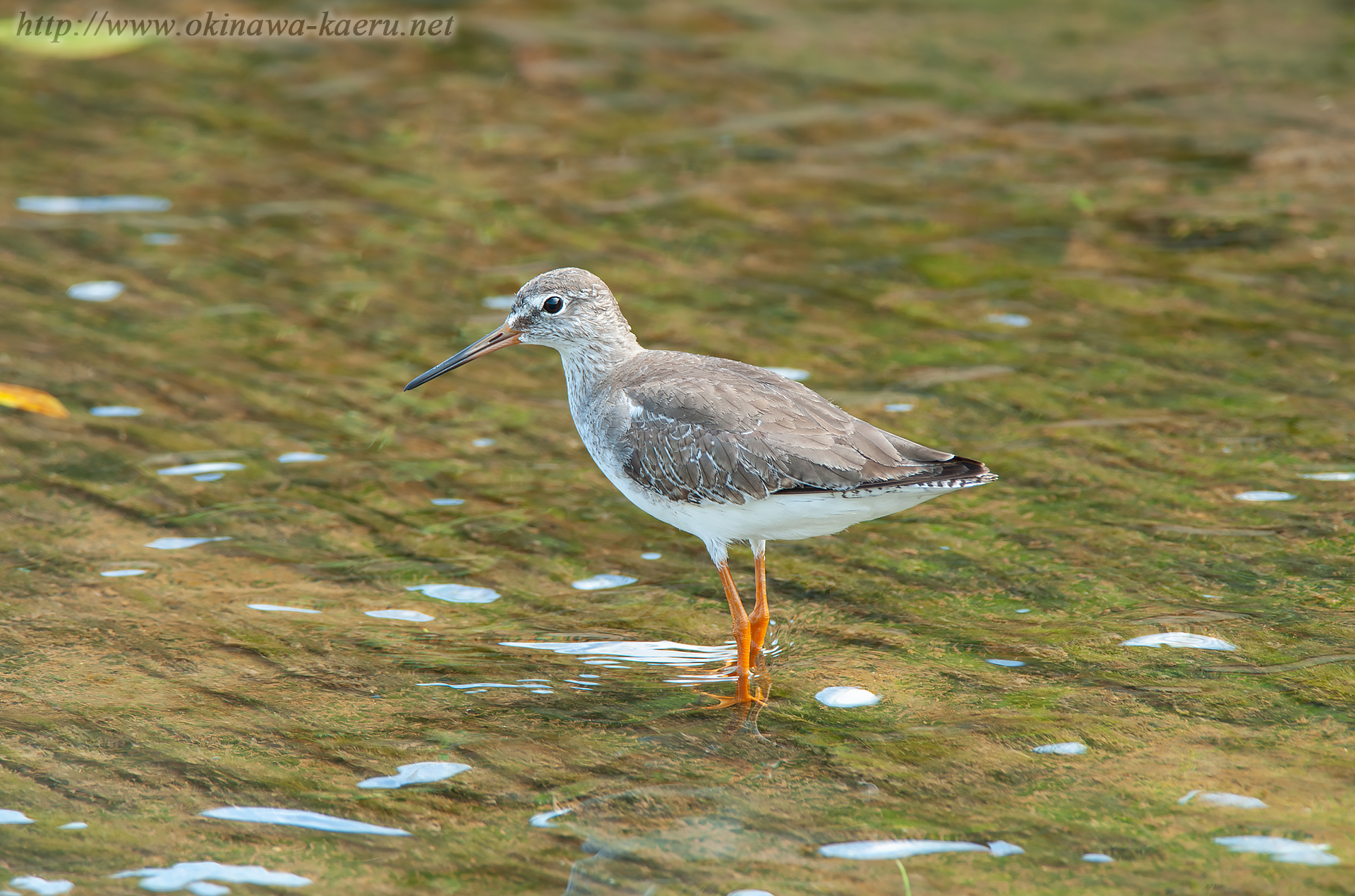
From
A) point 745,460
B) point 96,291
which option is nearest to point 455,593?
point 745,460

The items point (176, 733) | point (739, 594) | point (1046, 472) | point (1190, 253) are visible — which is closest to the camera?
point (176, 733)

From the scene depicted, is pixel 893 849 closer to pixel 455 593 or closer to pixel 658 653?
pixel 658 653

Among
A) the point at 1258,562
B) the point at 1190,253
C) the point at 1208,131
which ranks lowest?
the point at 1258,562

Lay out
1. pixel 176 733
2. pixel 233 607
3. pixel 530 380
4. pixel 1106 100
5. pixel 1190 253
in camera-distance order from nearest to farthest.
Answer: pixel 176 733 < pixel 233 607 < pixel 530 380 < pixel 1190 253 < pixel 1106 100

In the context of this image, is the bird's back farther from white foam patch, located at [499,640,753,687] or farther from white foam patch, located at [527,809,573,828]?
white foam patch, located at [527,809,573,828]

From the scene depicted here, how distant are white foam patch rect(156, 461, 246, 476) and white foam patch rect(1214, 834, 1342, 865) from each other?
6.50 metres

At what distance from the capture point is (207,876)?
17.5 feet

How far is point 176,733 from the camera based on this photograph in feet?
20.8

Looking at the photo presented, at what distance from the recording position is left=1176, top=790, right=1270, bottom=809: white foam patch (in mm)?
5629

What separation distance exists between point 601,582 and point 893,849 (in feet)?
9.81

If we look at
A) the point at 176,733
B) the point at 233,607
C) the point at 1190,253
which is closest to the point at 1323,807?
the point at 176,733

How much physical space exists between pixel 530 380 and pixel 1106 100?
8618 mm

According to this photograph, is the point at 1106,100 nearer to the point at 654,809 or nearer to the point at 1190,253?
the point at 1190,253

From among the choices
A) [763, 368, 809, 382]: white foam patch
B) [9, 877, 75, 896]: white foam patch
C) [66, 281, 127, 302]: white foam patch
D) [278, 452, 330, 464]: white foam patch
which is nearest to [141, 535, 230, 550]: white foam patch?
[278, 452, 330, 464]: white foam patch
